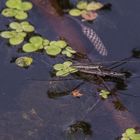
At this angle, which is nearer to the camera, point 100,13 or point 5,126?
point 5,126

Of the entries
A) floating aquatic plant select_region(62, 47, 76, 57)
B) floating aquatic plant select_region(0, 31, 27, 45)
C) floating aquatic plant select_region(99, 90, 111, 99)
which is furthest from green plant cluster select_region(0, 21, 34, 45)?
floating aquatic plant select_region(99, 90, 111, 99)

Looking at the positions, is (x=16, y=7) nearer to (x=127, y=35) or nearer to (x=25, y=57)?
(x=25, y=57)

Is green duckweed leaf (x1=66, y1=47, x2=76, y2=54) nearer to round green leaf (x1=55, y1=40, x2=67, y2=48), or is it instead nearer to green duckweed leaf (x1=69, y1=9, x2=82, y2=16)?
round green leaf (x1=55, y1=40, x2=67, y2=48)

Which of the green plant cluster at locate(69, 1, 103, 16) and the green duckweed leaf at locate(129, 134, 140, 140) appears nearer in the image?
the green duckweed leaf at locate(129, 134, 140, 140)

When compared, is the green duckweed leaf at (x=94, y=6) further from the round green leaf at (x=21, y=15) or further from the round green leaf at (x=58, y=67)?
the round green leaf at (x=58, y=67)

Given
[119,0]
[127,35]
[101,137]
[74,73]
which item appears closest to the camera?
[101,137]

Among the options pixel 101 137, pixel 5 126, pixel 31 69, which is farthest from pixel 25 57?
pixel 101 137

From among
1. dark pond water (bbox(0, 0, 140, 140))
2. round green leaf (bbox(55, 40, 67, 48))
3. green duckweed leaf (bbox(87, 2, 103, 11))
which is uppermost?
green duckweed leaf (bbox(87, 2, 103, 11))

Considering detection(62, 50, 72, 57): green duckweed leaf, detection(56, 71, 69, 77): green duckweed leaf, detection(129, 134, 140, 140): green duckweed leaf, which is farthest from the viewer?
detection(62, 50, 72, 57): green duckweed leaf

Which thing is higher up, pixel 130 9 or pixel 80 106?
pixel 130 9
